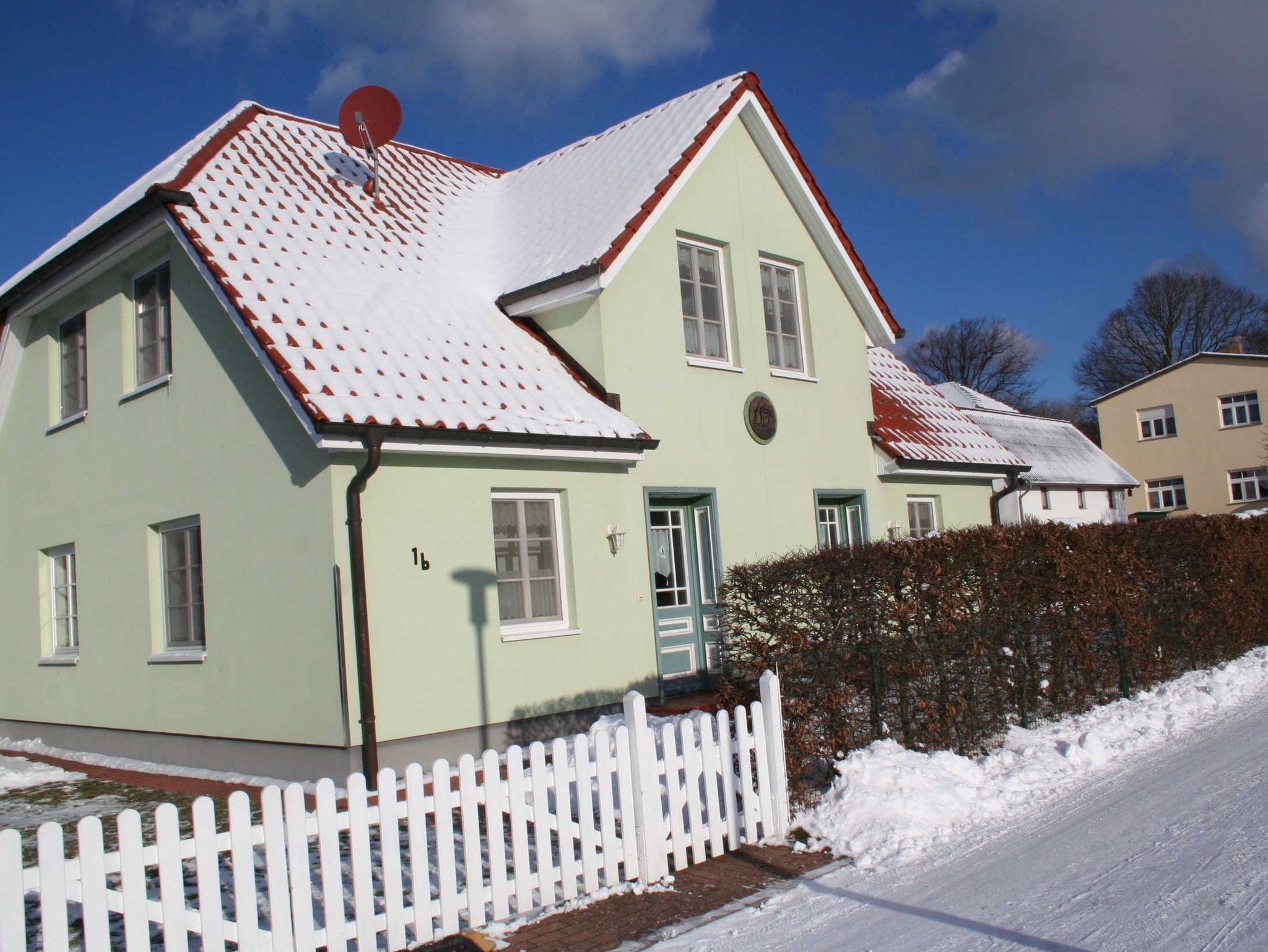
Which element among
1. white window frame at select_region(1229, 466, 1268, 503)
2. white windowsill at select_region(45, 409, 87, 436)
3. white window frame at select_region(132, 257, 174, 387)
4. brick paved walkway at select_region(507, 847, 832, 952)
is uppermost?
white window frame at select_region(132, 257, 174, 387)

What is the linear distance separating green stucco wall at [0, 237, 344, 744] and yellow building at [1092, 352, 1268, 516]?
141ft

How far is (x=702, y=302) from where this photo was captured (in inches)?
552

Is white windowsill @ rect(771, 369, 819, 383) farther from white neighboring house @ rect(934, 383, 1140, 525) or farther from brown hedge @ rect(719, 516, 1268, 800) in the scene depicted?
white neighboring house @ rect(934, 383, 1140, 525)

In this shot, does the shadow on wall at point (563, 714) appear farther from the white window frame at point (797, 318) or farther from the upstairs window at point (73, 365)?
the upstairs window at point (73, 365)

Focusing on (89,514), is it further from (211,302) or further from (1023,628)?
(1023,628)

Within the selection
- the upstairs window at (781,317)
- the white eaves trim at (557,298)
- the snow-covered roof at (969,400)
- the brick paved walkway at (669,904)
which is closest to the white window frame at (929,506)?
the upstairs window at (781,317)

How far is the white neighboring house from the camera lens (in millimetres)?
37500

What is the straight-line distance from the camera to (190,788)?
33.7 feet

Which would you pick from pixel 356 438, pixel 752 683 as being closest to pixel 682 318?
pixel 356 438

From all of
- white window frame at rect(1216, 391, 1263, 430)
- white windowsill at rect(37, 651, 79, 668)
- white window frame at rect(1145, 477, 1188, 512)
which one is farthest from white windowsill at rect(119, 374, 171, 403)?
white window frame at rect(1216, 391, 1263, 430)

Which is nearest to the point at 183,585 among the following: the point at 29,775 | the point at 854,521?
the point at 29,775

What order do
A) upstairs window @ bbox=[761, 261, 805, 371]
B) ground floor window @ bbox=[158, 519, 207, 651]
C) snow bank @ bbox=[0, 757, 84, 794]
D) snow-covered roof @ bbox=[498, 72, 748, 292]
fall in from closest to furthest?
snow bank @ bbox=[0, 757, 84, 794] < ground floor window @ bbox=[158, 519, 207, 651] < snow-covered roof @ bbox=[498, 72, 748, 292] < upstairs window @ bbox=[761, 261, 805, 371]

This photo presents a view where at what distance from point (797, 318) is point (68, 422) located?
30.9 feet

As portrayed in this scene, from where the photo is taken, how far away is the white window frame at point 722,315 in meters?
13.6
